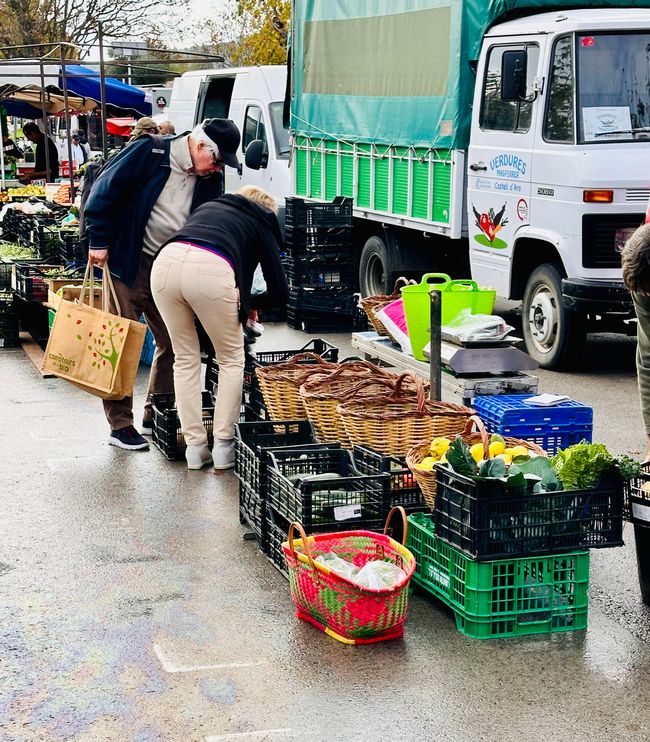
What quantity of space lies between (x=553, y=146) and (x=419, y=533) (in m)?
5.45

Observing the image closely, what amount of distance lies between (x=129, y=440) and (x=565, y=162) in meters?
4.19

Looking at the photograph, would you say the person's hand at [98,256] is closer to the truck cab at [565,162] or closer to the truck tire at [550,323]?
the truck cab at [565,162]

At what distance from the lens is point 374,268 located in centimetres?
1324

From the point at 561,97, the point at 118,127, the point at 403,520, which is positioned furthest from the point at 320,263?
the point at 118,127

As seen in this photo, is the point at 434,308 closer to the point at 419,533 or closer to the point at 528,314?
the point at 419,533

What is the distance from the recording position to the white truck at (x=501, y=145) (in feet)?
31.3

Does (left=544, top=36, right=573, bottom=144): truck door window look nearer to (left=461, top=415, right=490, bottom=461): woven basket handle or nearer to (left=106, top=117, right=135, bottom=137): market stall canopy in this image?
(left=461, top=415, right=490, bottom=461): woven basket handle

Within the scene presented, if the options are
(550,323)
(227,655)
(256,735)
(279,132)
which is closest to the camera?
(256,735)

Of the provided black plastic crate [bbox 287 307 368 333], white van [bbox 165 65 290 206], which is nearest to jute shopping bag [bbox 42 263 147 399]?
black plastic crate [bbox 287 307 368 333]

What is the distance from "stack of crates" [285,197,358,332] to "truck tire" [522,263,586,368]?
2511mm

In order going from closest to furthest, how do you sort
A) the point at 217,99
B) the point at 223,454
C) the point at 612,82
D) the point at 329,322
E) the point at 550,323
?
the point at 223,454
the point at 612,82
the point at 550,323
the point at 329,322
the point at 217,99

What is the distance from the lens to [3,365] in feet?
35.0

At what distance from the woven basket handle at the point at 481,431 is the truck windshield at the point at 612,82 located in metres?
4.38

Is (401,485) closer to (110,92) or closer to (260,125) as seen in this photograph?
(260,125)
